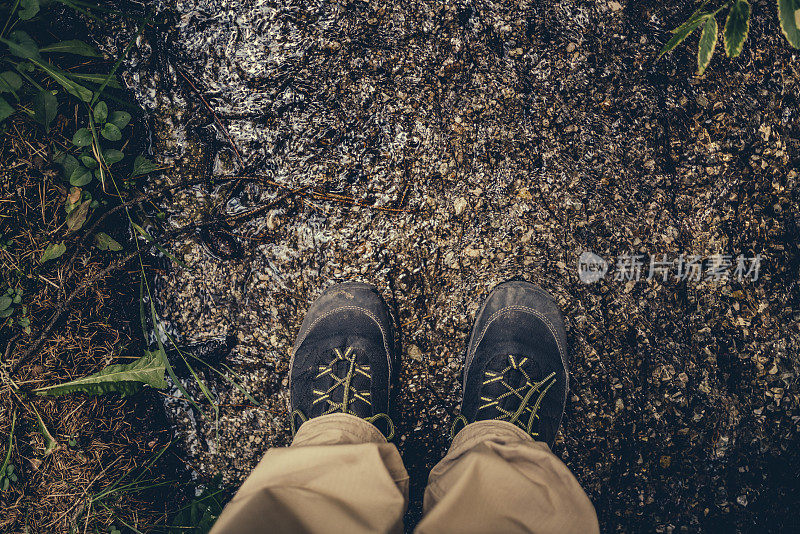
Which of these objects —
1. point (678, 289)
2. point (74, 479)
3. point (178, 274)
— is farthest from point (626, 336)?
point (74, 479)

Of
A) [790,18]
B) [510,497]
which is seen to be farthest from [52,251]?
[790,18]

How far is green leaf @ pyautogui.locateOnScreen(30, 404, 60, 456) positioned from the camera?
5.73ft

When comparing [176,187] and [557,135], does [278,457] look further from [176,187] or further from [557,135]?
[557,135]

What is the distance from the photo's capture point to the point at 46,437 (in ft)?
5.77

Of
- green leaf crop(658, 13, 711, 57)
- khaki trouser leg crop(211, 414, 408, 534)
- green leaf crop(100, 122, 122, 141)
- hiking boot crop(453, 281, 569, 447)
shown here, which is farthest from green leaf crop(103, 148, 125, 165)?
green leaf crop(658, 13, 711, 57)

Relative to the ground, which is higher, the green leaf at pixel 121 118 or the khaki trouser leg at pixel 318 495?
the green leaf at pixel 121 118

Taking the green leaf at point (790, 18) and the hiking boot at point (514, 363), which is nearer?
the green leaf at point (790, 18)

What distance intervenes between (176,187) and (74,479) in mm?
1294

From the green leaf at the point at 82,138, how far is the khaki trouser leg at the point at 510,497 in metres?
1.81

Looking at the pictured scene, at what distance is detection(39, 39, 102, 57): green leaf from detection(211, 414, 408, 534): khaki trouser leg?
1653 millimetres

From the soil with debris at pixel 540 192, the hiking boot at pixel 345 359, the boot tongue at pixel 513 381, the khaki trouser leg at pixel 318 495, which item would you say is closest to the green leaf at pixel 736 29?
the soil with debris at pixel 540 192

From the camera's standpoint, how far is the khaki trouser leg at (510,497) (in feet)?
3.94

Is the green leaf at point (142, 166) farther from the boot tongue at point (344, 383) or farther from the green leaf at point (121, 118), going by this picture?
the boot tongue at point (344, 383)

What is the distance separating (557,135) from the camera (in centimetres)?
170
